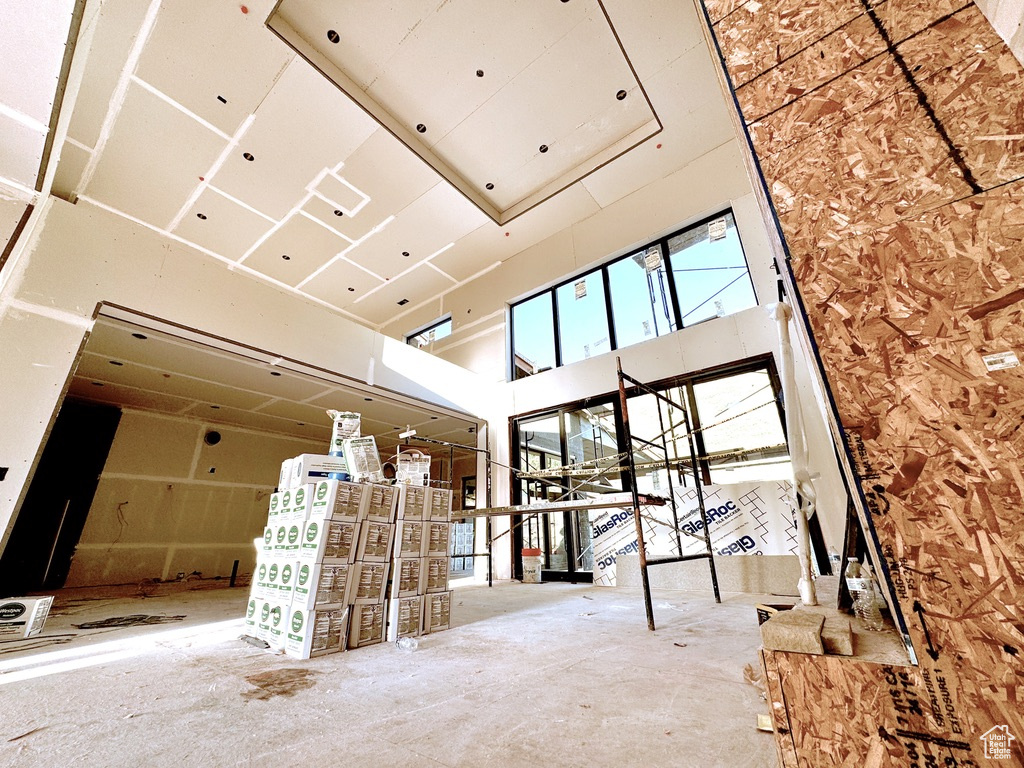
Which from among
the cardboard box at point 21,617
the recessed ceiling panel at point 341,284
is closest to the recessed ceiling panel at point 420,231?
the recessed ceiling panel at point 341,284

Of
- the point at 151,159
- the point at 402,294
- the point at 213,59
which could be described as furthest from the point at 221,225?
the point at 402,294

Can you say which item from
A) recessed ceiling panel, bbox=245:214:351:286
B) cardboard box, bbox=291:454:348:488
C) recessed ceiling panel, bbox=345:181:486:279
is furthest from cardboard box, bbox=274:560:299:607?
recessed ceiling panel, bbox=245:214:351:286

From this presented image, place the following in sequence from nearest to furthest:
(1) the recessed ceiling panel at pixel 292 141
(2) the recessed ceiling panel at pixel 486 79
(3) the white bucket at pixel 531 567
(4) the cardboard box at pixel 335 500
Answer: (4) the cardboard box at pixel 335 500
(2) the recessed ceiling panel at pixel 486 79
(1) the recessed ceiling panel at pixel 292 141
(3) the white bucket at pixel 531 567

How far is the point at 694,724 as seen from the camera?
46.8 inches

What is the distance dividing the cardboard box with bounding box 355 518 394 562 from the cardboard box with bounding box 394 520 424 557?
5cm

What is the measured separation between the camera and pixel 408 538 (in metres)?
2.64

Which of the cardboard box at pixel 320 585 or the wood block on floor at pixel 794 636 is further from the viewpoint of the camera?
the cardboard box at pixel 320 585

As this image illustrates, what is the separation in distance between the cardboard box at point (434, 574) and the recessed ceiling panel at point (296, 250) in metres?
5.93

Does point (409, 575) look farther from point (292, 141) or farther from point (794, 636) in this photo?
point (292, 141)

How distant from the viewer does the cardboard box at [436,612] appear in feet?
8.42

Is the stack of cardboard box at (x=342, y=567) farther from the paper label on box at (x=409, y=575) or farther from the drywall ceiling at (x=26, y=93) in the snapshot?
the drywall ceiling at (x=26, y=93)

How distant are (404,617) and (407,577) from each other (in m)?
0.23

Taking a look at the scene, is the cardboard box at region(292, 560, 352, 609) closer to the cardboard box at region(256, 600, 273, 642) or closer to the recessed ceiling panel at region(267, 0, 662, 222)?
the cardboard box at region(256, 600, 273, 642)

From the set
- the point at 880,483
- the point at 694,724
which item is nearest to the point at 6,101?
the point at 880,483
